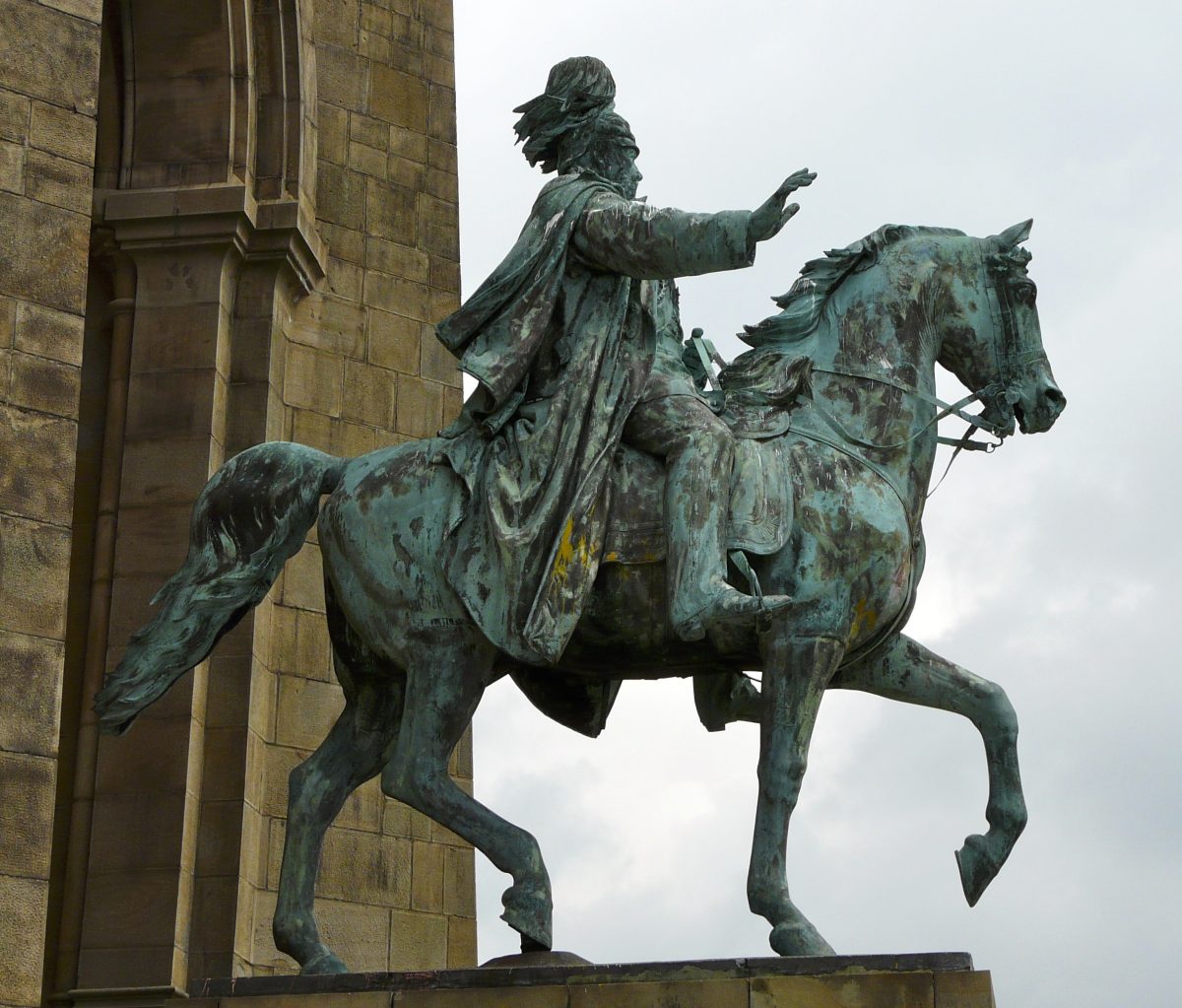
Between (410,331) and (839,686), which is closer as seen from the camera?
(839,686)

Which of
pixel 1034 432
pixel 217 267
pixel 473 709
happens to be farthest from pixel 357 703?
pixel 217 267

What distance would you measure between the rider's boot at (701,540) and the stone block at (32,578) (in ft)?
8.43

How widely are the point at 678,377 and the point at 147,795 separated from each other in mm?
4206

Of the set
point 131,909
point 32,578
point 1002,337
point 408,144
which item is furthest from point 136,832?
point 1002,337

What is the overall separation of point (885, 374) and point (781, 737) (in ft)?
5.07

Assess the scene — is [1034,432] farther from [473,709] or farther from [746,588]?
[473,709]

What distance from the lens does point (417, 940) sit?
1280cm

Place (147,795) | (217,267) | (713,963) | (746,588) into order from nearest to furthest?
1. (713,963)
2. (746,588)
3. (147,795)
4. (217,267)

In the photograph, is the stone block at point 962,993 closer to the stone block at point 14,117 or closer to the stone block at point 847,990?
the stone block at point 847,990

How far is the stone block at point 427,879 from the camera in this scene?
1291 cm

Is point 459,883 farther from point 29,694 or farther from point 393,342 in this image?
point 29,694

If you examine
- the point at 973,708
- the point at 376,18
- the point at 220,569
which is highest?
the point at 376,18

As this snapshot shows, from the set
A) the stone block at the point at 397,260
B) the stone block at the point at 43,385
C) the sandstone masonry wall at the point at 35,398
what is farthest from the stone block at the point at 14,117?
the stone block at the point at 397,260

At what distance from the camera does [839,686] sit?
31.0ft
